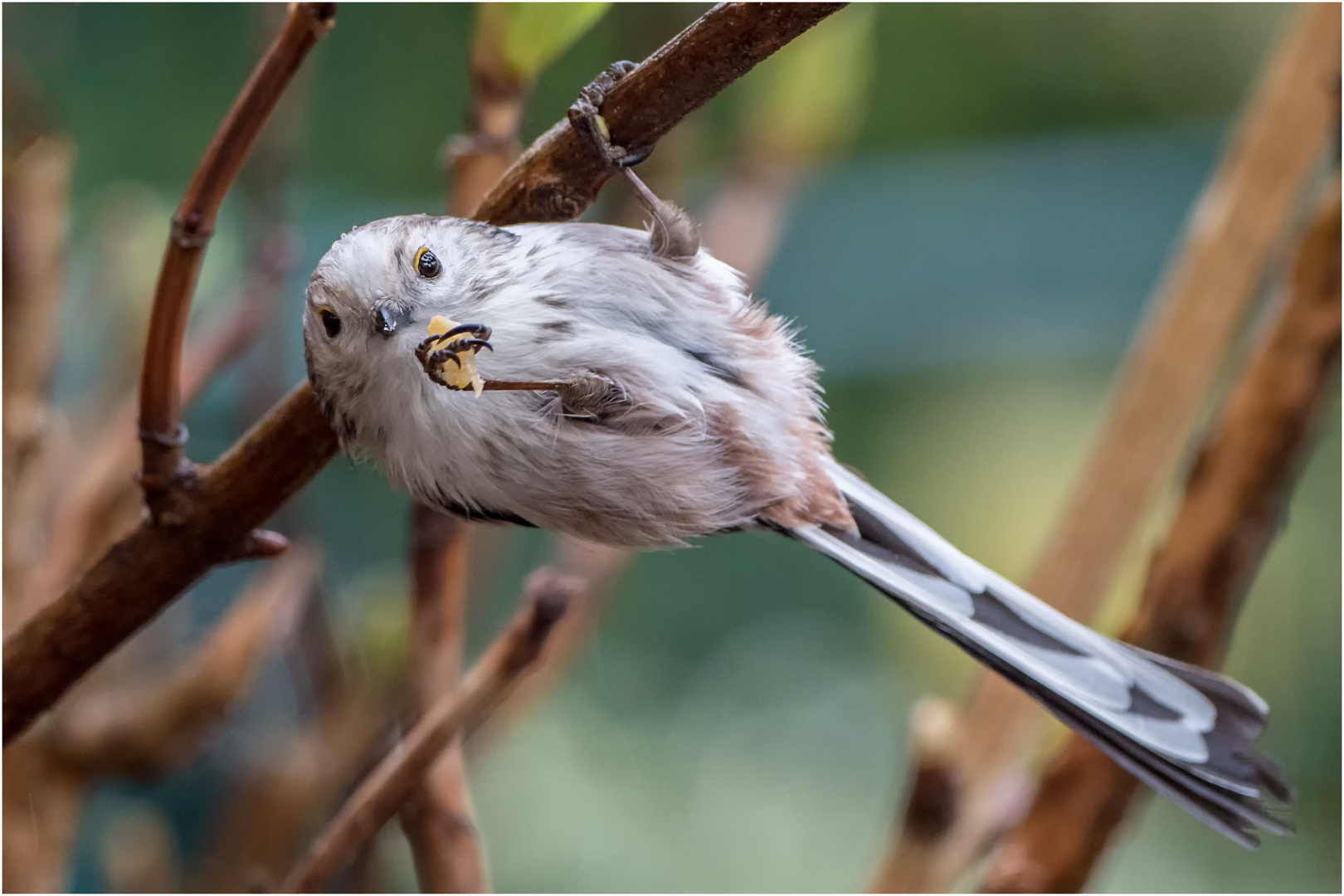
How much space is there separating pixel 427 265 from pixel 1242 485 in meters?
0.49

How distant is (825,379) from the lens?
1011 millimetres

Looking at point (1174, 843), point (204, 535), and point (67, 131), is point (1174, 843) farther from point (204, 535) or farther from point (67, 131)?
point (67, 131)

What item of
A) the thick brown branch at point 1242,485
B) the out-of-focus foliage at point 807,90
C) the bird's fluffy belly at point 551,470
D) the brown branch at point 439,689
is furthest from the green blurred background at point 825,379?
the bird's fluffy belly at point 551,470

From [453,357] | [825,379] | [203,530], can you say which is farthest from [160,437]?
[825,379]

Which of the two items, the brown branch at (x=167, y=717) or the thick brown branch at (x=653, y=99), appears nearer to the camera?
the thick brown branch at (x=653, y=99)

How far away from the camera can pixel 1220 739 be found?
505 millimetres

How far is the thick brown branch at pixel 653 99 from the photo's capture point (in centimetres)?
40

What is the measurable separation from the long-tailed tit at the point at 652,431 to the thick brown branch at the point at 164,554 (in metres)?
0.02

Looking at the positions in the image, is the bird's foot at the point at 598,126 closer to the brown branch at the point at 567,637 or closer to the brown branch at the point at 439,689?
the brown branch at the point at 439,689

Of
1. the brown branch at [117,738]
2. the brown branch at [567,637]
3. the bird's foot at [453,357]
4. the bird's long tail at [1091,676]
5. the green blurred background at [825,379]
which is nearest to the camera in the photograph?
the bird's foot at [453,357]

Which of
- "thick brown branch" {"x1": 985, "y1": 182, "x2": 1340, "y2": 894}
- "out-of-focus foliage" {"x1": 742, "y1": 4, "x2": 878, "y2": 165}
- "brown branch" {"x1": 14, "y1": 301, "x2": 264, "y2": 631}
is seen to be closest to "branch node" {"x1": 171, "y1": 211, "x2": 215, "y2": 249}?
"brown branch" {"x1": 14, "y1": 301, "x2": 264, "y2": 631}

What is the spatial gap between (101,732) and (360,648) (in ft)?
0.63

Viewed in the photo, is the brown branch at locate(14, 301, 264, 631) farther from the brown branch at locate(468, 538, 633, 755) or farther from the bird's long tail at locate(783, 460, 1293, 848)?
the bird's long tail at locate(783, 460, 1293, 848)

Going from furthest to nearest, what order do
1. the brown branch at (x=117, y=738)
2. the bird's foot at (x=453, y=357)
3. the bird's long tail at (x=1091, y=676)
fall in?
the brown branch at (x=117, y=738)
the bird's long tail at (x=1091, y=676)
the bird's foot at (x=453, y=357)
